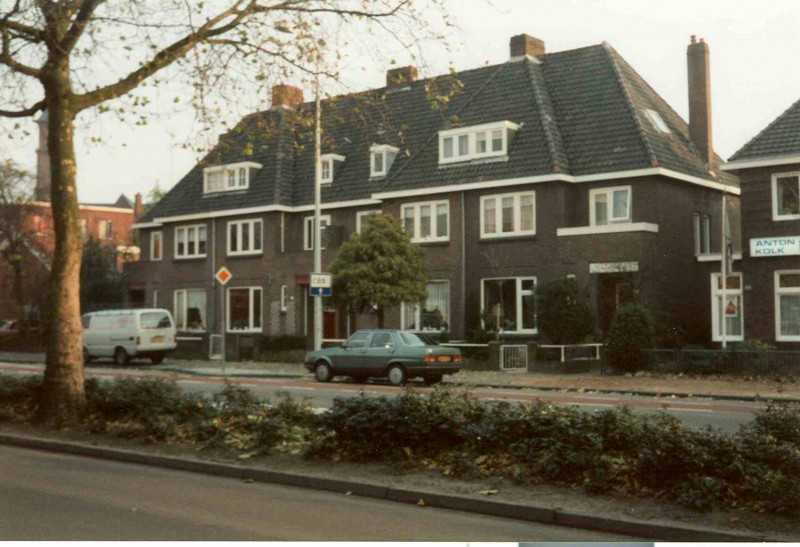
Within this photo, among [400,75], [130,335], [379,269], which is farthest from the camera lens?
[130,335]

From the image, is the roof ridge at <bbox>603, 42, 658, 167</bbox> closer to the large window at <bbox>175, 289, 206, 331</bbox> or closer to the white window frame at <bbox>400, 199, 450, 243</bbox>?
the white window frame at <bbox>400, 199, 450, 243</bbox>

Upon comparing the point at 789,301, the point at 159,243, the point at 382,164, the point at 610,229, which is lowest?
the point at 789,301

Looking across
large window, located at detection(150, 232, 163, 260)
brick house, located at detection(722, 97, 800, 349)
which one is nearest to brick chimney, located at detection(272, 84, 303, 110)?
brick house, located at detection(722, 97, 800, 349)

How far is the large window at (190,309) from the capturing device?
39344 mm

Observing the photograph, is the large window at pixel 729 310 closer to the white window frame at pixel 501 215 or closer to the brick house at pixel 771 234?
the brick house at pixel 771 234

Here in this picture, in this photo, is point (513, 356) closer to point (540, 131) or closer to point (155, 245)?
point (540, 131)

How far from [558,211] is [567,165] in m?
1.70

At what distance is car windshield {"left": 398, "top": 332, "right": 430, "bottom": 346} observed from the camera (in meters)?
21.4

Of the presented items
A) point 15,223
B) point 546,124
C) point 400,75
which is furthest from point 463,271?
point 400,75

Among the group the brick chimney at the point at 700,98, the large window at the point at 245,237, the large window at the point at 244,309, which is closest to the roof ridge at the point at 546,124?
the brick chimney at the point at 700,98

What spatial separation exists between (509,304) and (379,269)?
5.02m

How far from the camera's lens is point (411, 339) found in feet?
70.8

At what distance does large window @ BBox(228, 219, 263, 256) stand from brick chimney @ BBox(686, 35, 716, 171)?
66.9 ft

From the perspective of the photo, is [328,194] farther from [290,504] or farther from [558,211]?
[290,504]
